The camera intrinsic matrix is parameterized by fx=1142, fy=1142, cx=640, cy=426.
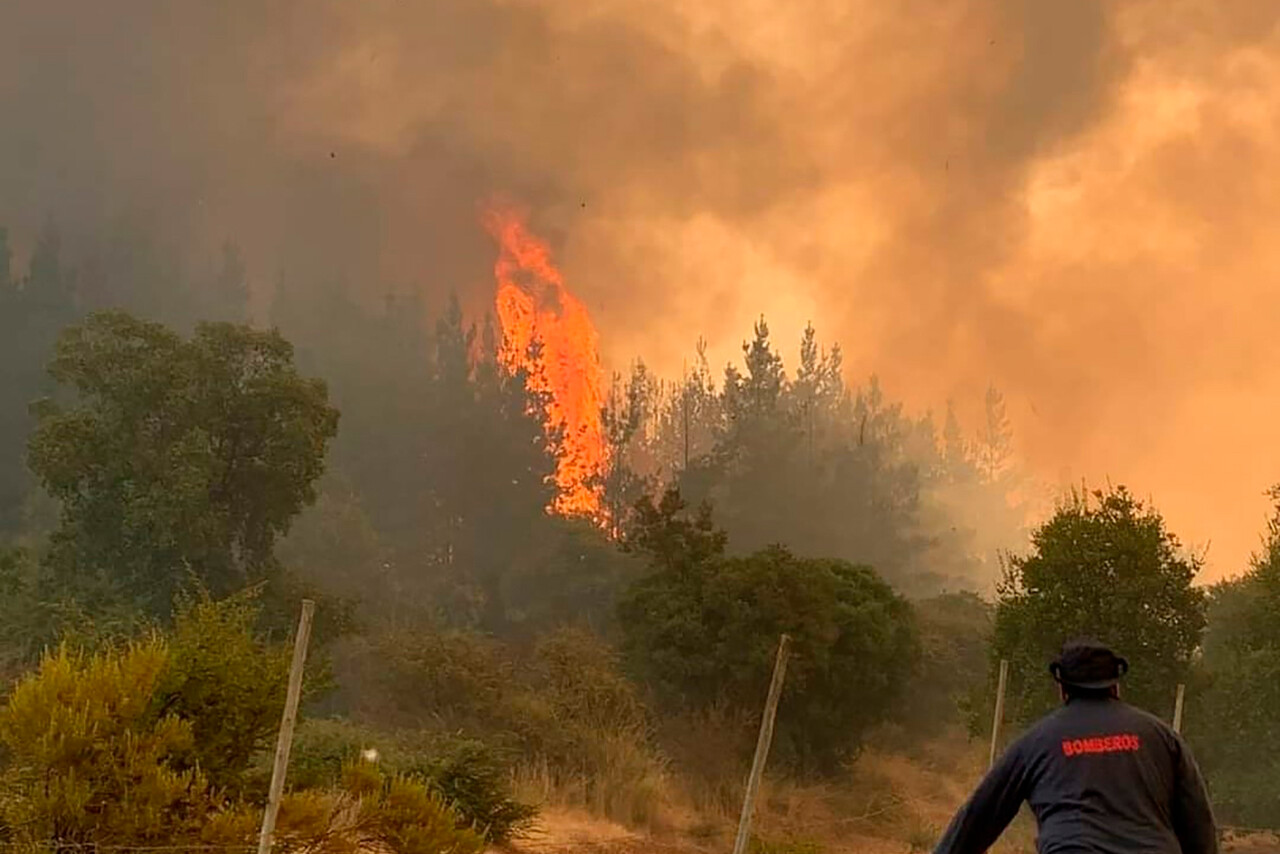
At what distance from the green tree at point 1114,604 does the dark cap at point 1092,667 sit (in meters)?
23.2

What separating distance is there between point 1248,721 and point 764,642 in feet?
40.7

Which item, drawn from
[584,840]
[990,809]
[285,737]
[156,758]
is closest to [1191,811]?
[990,809]

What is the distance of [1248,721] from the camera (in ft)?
95.8

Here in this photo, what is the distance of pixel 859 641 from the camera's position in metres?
34.1

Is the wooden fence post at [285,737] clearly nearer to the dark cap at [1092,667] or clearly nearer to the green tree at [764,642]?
the dark cap at [1092,667]

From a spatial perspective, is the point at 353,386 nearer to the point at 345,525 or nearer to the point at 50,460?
the point at 345,525

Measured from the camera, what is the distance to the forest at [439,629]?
1252 centimetres

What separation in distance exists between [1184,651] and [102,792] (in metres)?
23.6

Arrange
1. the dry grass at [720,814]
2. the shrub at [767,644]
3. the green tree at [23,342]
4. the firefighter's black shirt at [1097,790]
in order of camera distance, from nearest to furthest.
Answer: the firefighter's black shirt at [1097,790], the dry grass at [720,814], the shrub at [767,644], the green tree at [23,342]

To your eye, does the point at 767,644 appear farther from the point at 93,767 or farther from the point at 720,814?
the point at 93,767

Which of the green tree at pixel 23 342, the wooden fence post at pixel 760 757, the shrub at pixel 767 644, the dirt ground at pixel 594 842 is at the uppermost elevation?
the green tree at pixel 23 342

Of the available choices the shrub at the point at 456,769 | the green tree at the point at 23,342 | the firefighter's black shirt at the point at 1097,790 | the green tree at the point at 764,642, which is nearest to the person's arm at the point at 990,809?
the firefighter's black shirt at the point at 1097,790

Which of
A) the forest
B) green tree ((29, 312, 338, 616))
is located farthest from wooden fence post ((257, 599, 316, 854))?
green tree ((29, 312, 338, 616))

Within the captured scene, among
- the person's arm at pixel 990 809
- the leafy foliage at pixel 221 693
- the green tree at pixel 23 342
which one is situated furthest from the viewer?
the green tree at pixel 23 342
